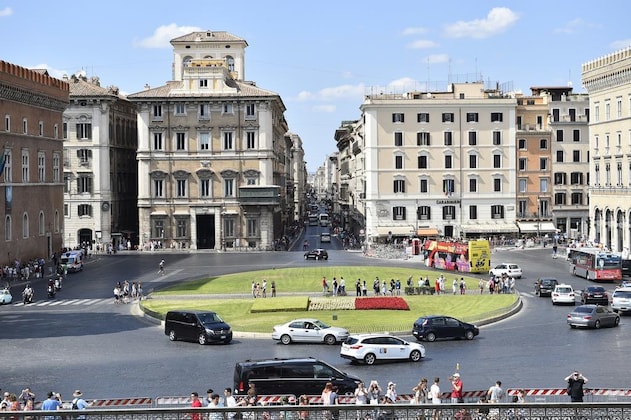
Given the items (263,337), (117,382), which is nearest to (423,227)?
(263,337)

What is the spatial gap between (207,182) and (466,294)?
180 feet

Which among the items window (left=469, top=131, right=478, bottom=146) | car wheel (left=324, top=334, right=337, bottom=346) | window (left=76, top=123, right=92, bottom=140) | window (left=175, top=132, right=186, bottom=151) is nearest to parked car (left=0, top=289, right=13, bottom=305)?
car wheel (left=324, top=334, right=337, bottom=346)

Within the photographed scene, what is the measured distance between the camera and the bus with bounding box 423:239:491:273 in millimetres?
82625

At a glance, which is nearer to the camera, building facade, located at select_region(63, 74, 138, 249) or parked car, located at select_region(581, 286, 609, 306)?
parked car, located at select_region(581, 286, 609, 306)

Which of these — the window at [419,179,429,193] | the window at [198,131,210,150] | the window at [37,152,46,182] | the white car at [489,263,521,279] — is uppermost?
the window at [198,131,210,150]

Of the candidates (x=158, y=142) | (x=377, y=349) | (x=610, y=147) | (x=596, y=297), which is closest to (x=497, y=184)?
(x=610, y=147)

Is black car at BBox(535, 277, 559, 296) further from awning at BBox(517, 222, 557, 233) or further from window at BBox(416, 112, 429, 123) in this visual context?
window at BBox(416, 112, 429, 123)

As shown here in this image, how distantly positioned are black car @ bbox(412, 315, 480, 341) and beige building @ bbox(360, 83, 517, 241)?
66.6 metres

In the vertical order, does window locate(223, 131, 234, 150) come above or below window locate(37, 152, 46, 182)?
above

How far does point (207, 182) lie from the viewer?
116 metres

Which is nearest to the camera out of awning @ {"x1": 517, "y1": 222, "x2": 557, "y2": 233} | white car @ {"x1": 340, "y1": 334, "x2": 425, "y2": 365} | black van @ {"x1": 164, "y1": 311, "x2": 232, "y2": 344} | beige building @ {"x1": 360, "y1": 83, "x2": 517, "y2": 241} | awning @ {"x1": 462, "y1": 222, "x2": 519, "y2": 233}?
white car @ {"x1": 340, "y1": 334, "x2": 425, "y2": 365}

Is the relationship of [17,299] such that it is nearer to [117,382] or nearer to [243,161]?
[117,382]

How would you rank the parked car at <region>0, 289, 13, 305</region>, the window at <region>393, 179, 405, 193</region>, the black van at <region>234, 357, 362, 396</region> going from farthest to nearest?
the window at <region>393, 179, 405, 193</region>, the parked car at <region>0, 289, 13, 305</region>, the black van at <region>234, 357, 362, 396</region>

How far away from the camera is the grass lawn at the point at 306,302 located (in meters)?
54.4
